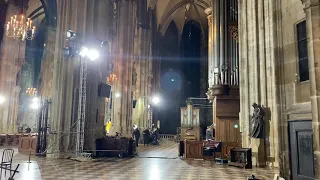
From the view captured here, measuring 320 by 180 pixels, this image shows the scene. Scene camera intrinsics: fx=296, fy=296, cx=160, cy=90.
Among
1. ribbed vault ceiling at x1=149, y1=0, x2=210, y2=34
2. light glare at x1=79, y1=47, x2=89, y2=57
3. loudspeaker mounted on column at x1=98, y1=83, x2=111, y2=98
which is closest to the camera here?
light glare at x1=79, y1=47, x2=89, y2=57

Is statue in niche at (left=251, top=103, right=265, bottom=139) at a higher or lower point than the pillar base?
higher

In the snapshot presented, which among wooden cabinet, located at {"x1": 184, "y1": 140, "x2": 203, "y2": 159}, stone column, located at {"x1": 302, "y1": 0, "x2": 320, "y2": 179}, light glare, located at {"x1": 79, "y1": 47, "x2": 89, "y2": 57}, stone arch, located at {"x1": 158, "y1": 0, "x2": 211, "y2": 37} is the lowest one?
wooden cabinet, located at {"x1": 184, "y1": 140, "x2": 203, "y2": 159}

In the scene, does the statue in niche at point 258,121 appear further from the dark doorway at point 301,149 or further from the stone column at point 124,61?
the stone column at point 124,61

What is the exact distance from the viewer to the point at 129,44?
2122 cm

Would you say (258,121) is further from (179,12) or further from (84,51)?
(179,12)

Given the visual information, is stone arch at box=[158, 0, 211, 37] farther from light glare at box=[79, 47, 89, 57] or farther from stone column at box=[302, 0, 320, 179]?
stone column at box=[302, 0, 320, 179]

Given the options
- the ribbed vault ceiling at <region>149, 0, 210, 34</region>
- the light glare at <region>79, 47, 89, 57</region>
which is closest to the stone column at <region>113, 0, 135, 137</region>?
the light glare at <region>79, 47, 89, 57</region>

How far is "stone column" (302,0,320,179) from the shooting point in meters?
4.98

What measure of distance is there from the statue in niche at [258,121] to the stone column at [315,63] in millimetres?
5712

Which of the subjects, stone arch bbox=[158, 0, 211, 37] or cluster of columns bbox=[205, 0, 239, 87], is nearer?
cluster of columns bbox=[205, 0, 239, 87]

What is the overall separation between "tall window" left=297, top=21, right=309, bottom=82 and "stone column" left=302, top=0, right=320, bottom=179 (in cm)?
112

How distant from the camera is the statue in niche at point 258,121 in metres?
10.7

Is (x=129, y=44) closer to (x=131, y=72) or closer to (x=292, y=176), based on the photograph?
(x=131, y=72)

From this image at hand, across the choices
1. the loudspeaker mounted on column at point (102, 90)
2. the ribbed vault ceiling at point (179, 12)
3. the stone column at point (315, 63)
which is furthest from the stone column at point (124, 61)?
the stone column at point (315, 63)
